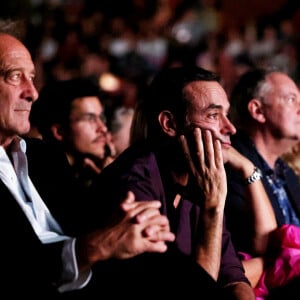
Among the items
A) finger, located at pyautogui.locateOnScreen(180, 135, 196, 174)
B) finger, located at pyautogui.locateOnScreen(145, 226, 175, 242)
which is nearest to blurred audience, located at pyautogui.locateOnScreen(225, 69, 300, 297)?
finger, located at pyautogui.locateOnScreen(180, 135, 196, 174)

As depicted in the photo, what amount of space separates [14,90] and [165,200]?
0.58 m

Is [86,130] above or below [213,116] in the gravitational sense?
below

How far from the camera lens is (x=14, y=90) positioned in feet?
7.61

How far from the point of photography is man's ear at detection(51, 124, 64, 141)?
3.46 metres

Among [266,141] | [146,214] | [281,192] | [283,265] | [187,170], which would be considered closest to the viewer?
[146,214]

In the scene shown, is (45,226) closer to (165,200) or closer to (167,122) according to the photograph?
(165,200)

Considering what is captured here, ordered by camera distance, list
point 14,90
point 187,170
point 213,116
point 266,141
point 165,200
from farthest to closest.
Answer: point 266,141, point 213,116, point 187,170, point 165,200, point 14,90

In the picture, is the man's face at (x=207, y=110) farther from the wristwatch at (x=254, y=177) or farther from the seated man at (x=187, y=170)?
the wristwatch at (x=254, y=177)

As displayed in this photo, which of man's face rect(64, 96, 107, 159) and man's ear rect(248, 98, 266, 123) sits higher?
man's ear rect(248, 98, 266, 123)

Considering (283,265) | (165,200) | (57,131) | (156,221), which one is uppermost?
(156,221)

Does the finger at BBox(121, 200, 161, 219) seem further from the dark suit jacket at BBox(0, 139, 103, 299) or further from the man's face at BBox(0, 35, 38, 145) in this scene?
the man's face at BBox(0, 35, 38, 145)

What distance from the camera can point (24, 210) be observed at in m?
2.13

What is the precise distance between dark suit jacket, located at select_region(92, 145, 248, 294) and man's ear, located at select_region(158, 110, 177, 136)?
0.35ft

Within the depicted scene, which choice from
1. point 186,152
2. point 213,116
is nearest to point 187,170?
point 186,152
